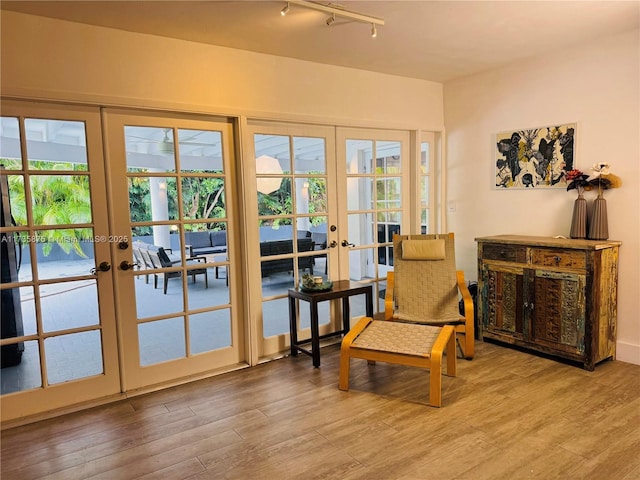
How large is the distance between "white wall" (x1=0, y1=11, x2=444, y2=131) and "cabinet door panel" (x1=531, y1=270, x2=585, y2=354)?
1933 mm

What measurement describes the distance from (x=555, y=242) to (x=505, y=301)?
2.12 feet

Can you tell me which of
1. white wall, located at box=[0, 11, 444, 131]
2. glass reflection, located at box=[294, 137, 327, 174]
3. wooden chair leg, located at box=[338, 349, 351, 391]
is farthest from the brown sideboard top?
wooden chair leg, located at box=[338, 349, 351, 391]

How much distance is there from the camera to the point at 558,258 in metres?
3.30

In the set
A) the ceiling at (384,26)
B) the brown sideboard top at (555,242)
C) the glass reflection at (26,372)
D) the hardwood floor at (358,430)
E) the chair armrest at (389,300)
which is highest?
the ceiling at (384,26)

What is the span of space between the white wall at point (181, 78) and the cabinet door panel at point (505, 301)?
5.51 ft

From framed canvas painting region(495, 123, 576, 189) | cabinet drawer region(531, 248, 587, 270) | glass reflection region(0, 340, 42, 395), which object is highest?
framed canvas painting region(495, 123, 576, 189)

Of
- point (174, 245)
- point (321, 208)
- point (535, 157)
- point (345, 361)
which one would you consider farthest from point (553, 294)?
point (174, 245)

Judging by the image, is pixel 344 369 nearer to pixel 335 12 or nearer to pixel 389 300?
pixel 389 300

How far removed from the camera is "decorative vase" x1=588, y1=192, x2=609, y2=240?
3.32 meters

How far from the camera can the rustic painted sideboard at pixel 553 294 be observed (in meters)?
3.18

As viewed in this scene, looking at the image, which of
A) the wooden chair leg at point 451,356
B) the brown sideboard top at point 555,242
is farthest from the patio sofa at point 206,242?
the brown sideboard top at point 555,242

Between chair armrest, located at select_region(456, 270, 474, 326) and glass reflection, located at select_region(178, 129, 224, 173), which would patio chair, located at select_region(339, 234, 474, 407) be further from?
glass reflection, located at select_region(178, 129, 224, 173)

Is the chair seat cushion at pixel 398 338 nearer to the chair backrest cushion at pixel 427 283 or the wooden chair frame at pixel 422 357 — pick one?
the wooden chair frame at pixel 422 357

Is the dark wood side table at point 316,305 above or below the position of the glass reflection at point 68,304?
below
